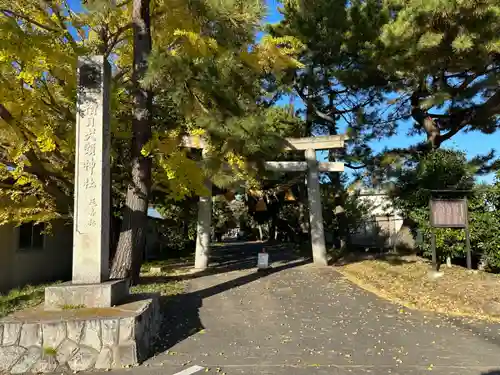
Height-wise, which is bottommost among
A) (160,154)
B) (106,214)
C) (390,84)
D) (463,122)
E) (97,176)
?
(106,214)

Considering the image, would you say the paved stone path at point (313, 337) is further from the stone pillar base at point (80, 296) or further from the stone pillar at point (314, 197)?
the stone pillar at point (314, 197)

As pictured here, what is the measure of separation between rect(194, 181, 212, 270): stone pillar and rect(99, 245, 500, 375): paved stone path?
4226 mm

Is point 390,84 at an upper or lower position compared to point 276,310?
upper

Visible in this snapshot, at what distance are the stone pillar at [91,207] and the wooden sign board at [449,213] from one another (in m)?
7.98

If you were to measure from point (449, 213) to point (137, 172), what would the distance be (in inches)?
307

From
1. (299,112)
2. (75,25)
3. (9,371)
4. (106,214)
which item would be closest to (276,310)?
(106,214)

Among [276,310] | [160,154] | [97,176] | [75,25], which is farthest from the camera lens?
[75,25]

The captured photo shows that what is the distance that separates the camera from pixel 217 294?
9.68 m

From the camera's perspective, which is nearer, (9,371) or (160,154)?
(9,371)

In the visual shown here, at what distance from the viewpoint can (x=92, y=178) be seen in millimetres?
6457

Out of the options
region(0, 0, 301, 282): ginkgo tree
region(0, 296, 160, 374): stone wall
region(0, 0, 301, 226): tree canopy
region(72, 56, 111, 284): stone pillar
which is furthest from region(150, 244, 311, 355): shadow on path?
region(0, 0, 301, 226): tree canopy

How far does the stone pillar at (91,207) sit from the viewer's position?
600 centimetres

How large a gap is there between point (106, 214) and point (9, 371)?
2.41 m

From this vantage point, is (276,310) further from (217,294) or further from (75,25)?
(75,25)
